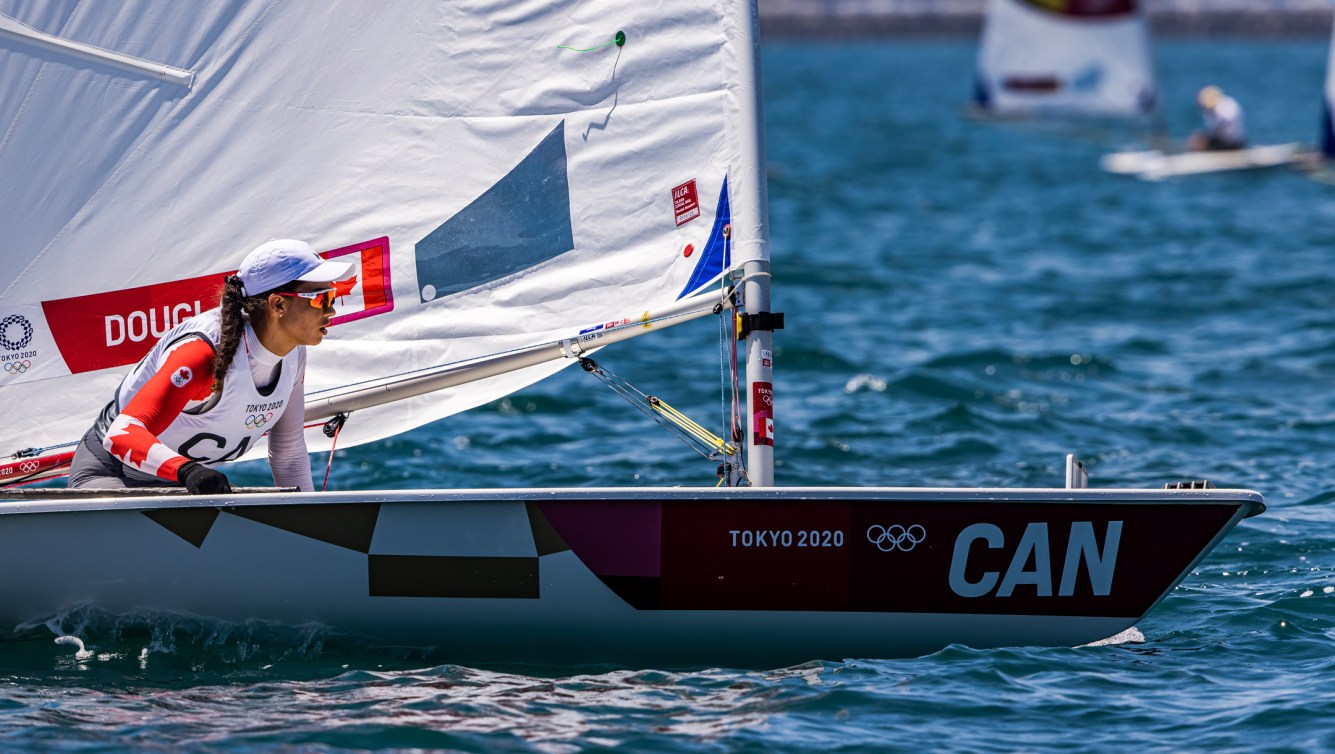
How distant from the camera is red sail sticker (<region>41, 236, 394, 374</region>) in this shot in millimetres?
5285

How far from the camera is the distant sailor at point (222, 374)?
4.63 meters

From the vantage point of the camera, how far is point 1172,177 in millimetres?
21922

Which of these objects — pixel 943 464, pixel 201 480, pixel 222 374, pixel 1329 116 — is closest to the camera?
pixel 201 480

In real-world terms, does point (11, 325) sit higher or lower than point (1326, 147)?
lower

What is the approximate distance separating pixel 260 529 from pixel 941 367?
6.07 metres

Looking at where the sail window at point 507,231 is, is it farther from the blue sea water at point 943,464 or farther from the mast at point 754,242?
the blue sea water at point 943,464

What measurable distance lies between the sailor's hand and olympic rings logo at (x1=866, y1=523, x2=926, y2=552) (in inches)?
71.3

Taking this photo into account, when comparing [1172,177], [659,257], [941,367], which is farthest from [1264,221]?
[659,257]

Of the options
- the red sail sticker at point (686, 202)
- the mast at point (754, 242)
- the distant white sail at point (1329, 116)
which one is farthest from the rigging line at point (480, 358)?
the distant white sail at point (1329, 116)

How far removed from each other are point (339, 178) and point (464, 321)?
607mm

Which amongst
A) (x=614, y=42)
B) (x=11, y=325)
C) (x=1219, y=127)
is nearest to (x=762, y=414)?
(x=614, y=42)

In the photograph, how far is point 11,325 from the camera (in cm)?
525

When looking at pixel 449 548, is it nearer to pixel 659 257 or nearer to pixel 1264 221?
pixel 659 257

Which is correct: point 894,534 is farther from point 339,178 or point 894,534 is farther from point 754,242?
point 339,178
